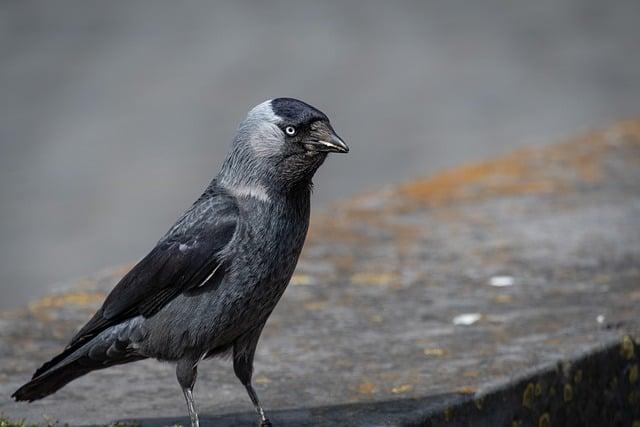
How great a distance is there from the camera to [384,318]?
15.8ft

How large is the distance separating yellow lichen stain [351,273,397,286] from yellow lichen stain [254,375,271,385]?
98 centimetres

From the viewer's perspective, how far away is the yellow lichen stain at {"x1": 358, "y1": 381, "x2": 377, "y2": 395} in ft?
13.4

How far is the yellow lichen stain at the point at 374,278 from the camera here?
5.17 metres

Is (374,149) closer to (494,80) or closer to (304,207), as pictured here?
(494,80)

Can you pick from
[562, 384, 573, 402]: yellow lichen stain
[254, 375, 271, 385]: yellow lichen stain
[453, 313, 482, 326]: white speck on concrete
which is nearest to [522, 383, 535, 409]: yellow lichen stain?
[562, 384, 573, 402]: yellow lichen stain

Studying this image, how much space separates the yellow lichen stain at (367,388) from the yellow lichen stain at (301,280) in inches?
40.9

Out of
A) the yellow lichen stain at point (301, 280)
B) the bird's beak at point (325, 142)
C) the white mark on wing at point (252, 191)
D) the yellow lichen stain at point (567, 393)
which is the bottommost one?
the yellow lichen stain at point (567, 393)

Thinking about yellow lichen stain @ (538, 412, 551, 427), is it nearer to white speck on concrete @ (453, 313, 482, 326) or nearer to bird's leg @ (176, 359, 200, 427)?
white speck on concrete @ (453, 313, 482, 326)

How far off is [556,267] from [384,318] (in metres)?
0.86

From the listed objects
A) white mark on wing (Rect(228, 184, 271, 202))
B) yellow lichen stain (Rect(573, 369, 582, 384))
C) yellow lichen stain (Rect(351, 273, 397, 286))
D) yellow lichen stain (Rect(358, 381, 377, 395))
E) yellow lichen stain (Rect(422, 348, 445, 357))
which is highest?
white mark on wing (Rect(228, 184, 271, 202))

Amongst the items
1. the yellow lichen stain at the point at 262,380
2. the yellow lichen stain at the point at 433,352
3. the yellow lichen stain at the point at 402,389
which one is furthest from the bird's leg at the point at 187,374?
the yellow lichen stain at the point at 433,352

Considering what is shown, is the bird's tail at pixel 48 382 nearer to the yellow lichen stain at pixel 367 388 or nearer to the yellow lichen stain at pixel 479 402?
the yellow lichen stain at pixel 367 388

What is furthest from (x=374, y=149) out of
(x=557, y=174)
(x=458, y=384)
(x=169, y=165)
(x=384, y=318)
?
(x=458, y=384)

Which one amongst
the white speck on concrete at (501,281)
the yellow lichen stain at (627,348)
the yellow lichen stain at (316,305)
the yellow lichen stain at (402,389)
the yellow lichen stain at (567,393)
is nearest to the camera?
the yellow lichen stain at (402,389)
